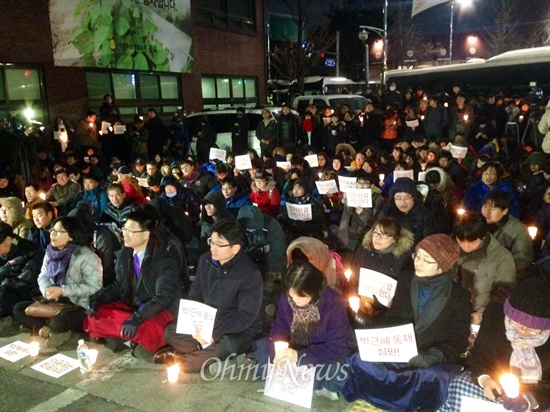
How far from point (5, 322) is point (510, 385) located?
4995mm

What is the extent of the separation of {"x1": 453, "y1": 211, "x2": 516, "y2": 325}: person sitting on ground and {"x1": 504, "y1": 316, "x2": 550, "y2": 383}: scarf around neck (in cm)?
112

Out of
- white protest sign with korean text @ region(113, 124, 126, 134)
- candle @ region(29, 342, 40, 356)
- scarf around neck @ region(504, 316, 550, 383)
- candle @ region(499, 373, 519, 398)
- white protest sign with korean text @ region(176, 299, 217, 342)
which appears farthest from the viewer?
white protest sign with korean text @ region(113, 124, 126, 134)

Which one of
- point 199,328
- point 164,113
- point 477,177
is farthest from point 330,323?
point 164,113

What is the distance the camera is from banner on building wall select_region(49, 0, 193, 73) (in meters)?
13.3

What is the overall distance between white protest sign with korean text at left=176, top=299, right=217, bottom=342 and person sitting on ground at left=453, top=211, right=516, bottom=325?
2.29 meters

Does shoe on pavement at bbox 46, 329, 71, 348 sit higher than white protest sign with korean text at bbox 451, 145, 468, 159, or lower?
lower

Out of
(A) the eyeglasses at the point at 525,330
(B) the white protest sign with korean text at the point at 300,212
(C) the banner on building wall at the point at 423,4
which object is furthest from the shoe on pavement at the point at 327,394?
(C) the banner on building wall at the point at 423,4

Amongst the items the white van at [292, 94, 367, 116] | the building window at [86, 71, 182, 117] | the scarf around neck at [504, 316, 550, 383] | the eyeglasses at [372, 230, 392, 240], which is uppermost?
the building window at [86, 71, 182, 117]

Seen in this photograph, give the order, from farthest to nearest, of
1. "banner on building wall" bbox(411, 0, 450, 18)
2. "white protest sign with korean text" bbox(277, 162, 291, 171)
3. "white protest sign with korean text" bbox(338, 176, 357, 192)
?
"banner on building wall" bbox(411, 0, 450, 18), "white protest sign with korean text" bbox(277, 162, 291, 171), "white protest sign with korean text" bbox(338, 176, 357, 192)

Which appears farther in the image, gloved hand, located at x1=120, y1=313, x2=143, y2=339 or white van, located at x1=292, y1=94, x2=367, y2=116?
white van, located at x1=292, y1=94, x2=367, y2=116

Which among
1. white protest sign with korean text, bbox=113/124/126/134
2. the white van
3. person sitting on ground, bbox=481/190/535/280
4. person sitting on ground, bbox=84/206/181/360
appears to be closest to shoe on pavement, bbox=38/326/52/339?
person sitting on ground, bbox=84/206/181/360

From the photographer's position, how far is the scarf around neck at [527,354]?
3061 mm

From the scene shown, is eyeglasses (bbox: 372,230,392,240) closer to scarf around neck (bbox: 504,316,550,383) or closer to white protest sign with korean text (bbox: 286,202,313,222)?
scarf around neck (bbox: 504,316,550,383)

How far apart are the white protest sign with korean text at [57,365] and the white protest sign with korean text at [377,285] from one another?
278 cm
